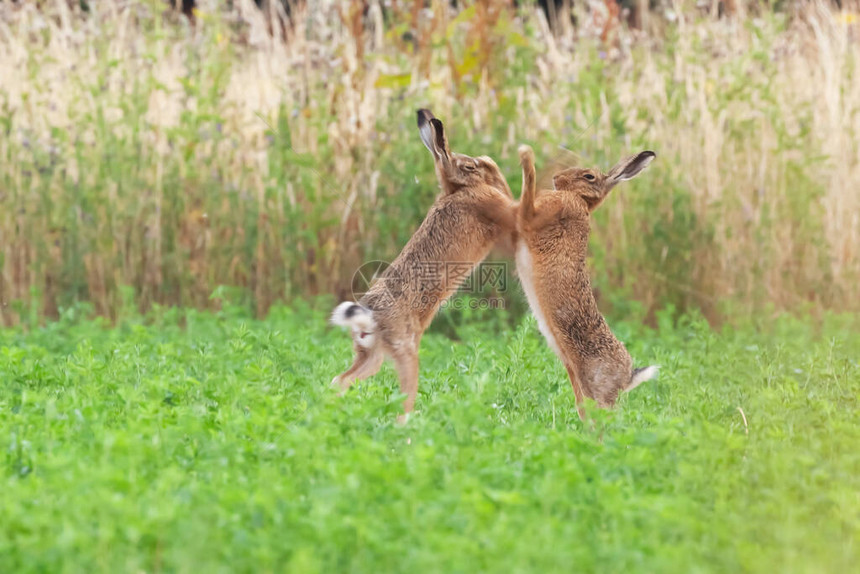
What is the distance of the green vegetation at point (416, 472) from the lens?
3406mm

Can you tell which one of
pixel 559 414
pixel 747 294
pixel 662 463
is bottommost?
pixel 747 294

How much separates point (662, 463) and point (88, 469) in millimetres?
1973

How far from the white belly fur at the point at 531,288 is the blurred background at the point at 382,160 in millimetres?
3063

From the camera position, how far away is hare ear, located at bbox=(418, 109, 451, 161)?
562cm

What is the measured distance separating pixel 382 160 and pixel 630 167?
11.3 feet

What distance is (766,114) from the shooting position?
30.2 ft

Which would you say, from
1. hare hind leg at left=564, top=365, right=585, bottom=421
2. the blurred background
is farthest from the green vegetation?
the blurred background

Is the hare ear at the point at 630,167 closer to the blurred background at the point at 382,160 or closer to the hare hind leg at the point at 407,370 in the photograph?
the hare hind leg at the point at 407,370

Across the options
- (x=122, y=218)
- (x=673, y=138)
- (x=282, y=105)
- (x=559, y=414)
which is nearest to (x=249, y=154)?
(x=282, y=105)

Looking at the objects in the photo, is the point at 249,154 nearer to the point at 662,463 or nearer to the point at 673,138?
the point at 673,138

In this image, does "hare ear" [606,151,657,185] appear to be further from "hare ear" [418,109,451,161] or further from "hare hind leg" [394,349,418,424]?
"hare hind leg" [394,349,418,424]

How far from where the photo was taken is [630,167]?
5898 mm

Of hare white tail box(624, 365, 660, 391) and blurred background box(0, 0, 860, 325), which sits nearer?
hare white tail box(624, 365, 660, 391)

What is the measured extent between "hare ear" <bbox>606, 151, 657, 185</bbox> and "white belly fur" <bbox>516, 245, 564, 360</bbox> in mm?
643
